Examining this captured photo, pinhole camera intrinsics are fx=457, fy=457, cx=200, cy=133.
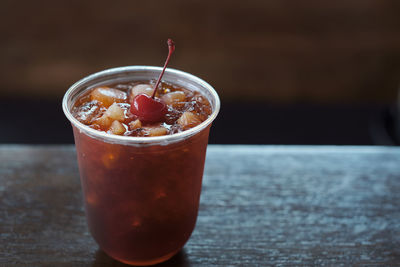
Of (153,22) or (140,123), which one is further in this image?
(153,22)

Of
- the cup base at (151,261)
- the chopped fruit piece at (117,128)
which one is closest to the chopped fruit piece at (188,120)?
the chopped fruit piece at (117,128)

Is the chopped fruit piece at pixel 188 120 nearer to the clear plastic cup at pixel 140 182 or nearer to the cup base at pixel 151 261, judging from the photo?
the clear plastic cup at pixel 140 182

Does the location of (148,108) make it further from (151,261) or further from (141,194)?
(151,261)

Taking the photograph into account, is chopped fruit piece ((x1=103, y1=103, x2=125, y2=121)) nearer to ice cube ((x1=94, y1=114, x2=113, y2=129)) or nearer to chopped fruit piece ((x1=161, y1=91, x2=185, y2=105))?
ice cube ((x1=94, y1=114, x2=113, y2=129))

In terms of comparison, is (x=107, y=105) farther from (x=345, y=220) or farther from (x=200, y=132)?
(x=345, y=220)

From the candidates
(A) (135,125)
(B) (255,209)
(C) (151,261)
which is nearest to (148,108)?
(A) (135,125)

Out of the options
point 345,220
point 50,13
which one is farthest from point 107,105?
point 50,13

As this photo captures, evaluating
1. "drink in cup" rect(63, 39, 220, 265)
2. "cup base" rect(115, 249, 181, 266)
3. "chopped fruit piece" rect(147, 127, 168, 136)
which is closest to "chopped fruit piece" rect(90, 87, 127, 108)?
"drink in cup" rect(63, 39, 220, 265)
